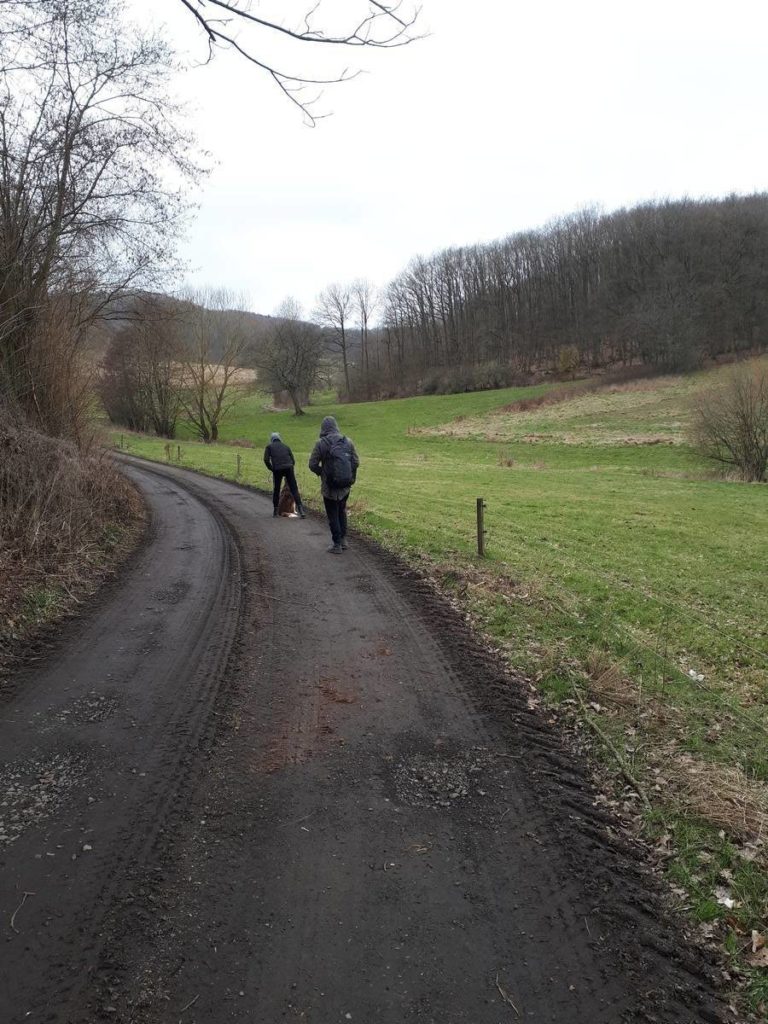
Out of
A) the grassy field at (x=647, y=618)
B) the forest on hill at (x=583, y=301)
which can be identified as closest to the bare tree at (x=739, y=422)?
the grassy field at (x=647, y=618)

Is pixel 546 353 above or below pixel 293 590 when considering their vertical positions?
above

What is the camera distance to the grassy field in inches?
136

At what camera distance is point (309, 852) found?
3.18 metres

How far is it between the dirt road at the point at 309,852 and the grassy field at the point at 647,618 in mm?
403

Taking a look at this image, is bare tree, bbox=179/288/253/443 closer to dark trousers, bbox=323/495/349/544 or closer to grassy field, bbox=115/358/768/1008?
grassy field, bbox=115/358/768/1008

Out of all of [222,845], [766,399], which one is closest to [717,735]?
[222,845]

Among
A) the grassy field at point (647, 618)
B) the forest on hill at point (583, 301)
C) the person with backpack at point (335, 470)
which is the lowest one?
the grassy field at point (647, 618)

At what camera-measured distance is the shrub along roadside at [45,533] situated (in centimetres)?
668

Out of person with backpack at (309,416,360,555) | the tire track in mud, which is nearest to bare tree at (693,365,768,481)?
person with backpack at (309,416,360,555)

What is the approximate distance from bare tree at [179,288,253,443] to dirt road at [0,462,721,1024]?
42982 mm

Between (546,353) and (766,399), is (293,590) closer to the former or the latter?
(766,399)

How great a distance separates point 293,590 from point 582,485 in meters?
16.9

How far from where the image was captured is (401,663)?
5590 millimetres

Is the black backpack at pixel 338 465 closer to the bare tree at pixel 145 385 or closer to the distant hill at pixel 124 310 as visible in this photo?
the distant hill at pixel 124 310
